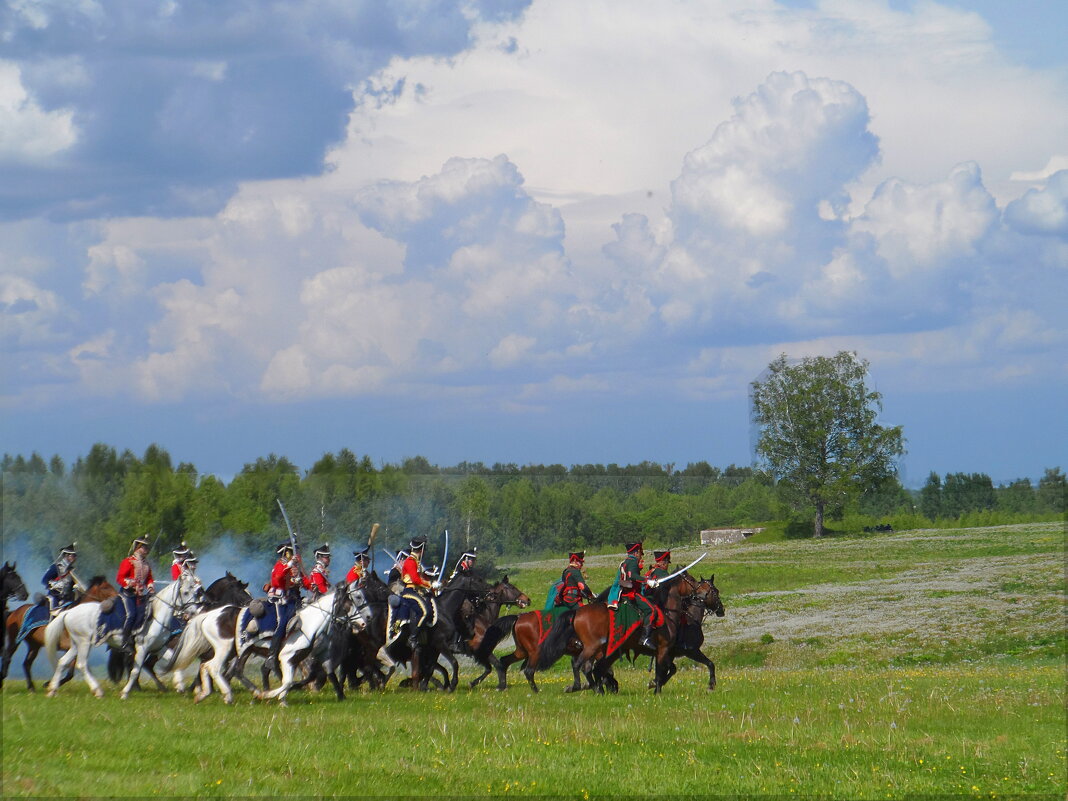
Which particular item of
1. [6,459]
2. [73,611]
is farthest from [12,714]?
[6,459]

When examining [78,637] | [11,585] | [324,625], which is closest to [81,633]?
[78,637]

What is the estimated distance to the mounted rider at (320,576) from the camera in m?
22.9

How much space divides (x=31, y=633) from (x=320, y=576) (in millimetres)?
5620

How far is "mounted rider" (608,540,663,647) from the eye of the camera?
24391 millimetres

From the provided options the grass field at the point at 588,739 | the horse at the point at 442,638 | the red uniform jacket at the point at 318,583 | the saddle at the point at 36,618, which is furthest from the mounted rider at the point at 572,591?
the saddle at the point at 36,618

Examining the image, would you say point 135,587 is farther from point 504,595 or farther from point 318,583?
point 504,595

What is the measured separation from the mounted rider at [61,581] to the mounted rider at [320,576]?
15.4 ft

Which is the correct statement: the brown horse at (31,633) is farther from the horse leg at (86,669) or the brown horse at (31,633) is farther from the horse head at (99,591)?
the horse leg at (86,669)

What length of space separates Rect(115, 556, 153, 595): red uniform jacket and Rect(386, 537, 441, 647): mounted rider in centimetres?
481

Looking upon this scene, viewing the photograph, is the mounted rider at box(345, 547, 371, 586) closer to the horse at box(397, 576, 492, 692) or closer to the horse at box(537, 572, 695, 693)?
the horse at box(397, 576, 492, 692)

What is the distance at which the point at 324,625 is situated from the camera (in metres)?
20.9

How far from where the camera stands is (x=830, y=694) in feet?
77.7

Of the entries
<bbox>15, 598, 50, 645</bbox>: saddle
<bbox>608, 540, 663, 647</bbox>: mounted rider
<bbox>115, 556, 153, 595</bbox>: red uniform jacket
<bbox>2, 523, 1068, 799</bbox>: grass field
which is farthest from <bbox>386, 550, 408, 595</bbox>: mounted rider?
<bbox>15, 598, 50, 645</bbox>: saddle

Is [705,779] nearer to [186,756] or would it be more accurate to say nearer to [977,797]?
[977,797]
